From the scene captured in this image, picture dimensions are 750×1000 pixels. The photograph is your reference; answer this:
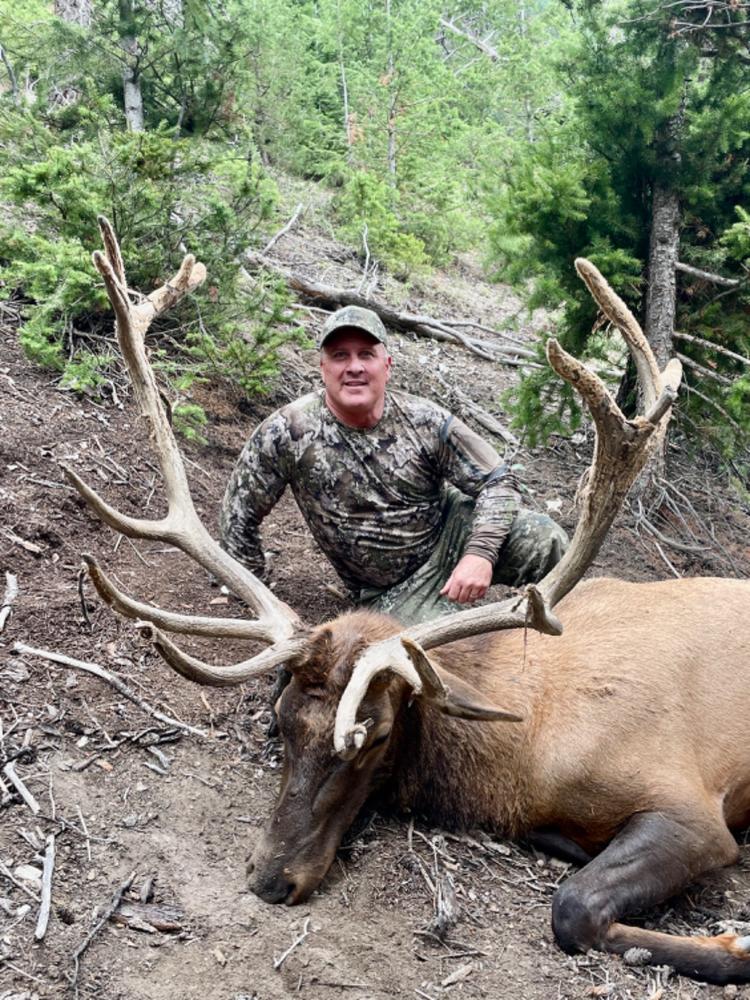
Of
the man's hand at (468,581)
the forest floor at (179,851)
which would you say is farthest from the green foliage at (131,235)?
the man's hand at (468,581)

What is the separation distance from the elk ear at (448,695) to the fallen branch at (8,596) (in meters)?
2.05

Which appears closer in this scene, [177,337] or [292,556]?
[292,556]

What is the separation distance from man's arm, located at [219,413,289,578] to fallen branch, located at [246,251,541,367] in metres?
3.93

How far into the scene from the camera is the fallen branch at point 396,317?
358 inches

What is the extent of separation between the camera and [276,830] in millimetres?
3535

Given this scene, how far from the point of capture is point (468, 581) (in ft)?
14.9

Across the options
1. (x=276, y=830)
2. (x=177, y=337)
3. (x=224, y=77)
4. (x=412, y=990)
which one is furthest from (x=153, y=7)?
(x=412, y=990)

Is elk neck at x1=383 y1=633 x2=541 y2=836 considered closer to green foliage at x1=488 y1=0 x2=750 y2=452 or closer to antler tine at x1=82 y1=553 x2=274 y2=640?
antler tine at x1=82 y1=553 x2=274 y2=640

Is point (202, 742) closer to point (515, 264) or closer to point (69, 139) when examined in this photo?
point (515, 264)

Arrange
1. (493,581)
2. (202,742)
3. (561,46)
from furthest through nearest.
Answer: (561,46) → (493,581) → (202,742)

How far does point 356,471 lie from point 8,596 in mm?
1867

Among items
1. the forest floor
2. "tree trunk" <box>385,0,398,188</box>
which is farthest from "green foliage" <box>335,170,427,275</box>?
the forest floor

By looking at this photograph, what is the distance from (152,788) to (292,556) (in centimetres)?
251

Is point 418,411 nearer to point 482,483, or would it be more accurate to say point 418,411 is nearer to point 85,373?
point 482,483
